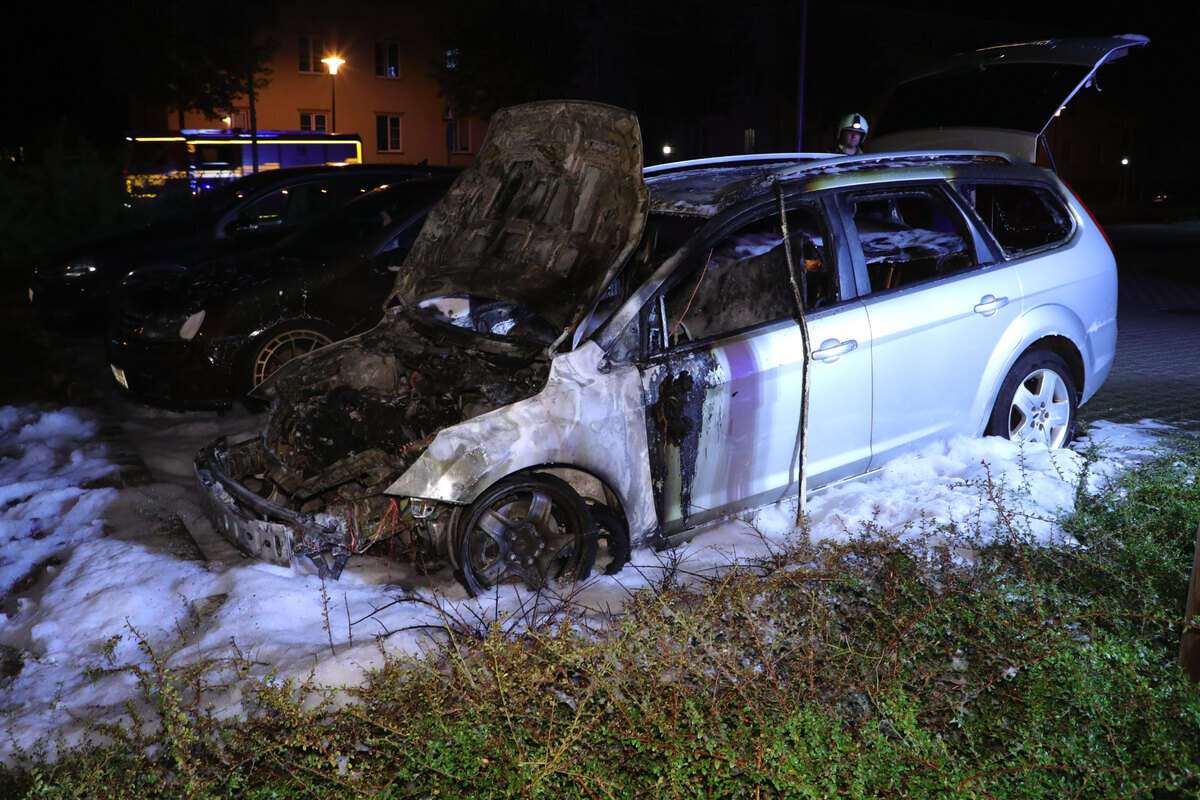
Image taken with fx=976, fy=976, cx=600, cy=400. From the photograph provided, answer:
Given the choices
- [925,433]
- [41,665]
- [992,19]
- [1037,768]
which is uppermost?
[992,19]

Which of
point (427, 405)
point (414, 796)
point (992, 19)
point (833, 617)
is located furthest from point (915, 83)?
point (992, 19)

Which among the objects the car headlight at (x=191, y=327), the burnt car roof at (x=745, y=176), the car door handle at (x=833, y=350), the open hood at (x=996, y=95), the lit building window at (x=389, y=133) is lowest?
the car headlight at (x=191, y=327)

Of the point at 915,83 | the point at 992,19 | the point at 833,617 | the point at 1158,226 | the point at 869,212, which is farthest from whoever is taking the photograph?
the point at 992,19

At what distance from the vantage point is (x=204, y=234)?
997 cm

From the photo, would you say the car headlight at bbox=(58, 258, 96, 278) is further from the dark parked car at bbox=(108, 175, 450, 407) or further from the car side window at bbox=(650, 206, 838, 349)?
the car side window at bbox=(650, 206, 838, 349)

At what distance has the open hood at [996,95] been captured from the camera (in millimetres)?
7410

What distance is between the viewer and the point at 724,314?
5453 mm

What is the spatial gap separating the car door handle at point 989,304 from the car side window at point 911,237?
206 millimetres

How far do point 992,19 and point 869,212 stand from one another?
51.7m

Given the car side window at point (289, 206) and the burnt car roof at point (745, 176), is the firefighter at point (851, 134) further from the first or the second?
the car side window at point (289, 206)

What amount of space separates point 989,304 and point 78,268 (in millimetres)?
9479

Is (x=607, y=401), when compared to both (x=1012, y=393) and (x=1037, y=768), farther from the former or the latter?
(x=1012, y=393)

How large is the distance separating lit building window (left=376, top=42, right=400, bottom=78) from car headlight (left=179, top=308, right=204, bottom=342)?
Answer: 134ft

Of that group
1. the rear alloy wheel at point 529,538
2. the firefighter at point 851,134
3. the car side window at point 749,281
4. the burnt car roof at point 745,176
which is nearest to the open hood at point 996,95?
the firefighter at point 851,134
